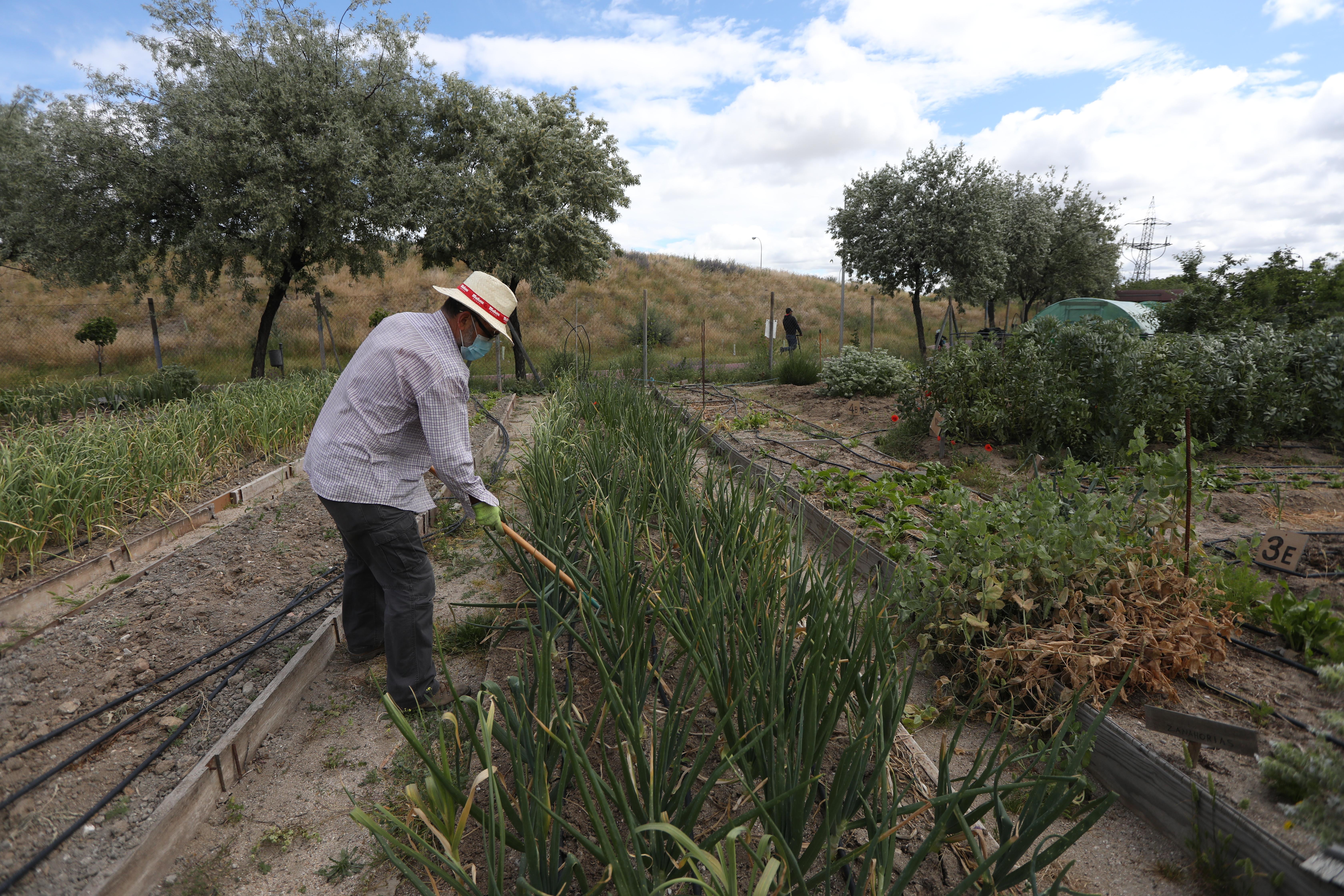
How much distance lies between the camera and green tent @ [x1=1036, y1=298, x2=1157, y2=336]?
976cm

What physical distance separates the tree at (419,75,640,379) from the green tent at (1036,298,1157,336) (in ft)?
26.5

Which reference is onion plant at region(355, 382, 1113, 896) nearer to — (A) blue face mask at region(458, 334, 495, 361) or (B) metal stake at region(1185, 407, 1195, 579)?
(A) blue face mask at region(458, 334, 495, 361)

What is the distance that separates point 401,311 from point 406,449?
57.5 ft

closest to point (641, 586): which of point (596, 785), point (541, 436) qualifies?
point (596, 785)

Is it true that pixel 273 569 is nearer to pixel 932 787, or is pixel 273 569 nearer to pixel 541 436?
pixel 541 436

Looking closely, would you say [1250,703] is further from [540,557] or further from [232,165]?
[232,165]

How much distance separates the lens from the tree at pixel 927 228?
526 inches

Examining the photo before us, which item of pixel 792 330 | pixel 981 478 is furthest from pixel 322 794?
pixel 792 330

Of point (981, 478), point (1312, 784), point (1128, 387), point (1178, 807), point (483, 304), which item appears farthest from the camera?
point (1128, 387)

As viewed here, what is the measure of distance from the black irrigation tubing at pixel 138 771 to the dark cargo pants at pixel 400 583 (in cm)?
60

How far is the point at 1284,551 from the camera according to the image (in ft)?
9.00

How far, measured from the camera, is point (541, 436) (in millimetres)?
4219

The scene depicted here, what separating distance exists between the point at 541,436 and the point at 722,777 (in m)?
2.72

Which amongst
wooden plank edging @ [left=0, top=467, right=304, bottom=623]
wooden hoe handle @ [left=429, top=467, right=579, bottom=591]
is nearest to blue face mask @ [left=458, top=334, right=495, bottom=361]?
wooden hoe handle @ [left=429, top=467, right=579, bottom=591]
